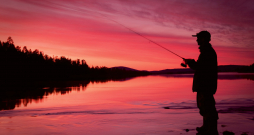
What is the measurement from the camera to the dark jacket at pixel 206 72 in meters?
6.16

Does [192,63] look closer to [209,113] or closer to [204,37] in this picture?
[204,37]

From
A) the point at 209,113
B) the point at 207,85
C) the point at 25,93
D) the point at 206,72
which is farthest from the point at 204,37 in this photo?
the point at 25,93

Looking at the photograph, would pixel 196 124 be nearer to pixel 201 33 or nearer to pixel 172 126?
pixel 172 126

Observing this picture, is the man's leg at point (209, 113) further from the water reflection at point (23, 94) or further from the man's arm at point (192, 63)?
the water reflection at point (23, 94)

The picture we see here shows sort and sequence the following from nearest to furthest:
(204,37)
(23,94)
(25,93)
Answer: (204,37) → (23,94) → (25,93)

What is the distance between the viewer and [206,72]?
6.19m

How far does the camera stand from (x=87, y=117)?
32.5ft

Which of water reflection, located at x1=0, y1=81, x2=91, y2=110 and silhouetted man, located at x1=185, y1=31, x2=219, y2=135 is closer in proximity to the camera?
silhouetted man, located at x1=185, y1=31, x2=219, y2=135

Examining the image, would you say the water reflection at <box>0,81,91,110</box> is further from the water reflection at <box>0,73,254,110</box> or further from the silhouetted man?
the silhouetted man

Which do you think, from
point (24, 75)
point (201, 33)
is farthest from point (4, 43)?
point (201, 33)

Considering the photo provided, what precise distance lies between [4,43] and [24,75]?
1564 cm

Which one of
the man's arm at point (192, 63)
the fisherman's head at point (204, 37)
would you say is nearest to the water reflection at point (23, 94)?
the man's arm at point (192, 63)

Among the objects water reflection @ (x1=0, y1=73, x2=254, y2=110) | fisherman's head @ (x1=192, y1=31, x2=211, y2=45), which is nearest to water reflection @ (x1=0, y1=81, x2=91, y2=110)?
water reflection @ (x1=0, y1=73, x2=254, y2=110)

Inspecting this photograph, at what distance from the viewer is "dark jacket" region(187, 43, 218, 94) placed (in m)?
6.16
